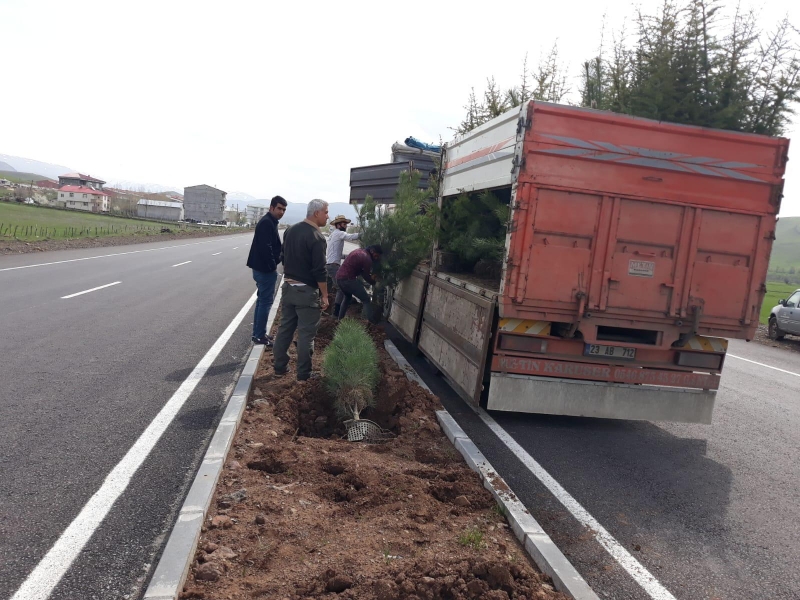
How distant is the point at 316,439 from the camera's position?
5.39 m

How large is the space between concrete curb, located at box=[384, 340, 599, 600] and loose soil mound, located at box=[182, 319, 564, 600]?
7 cm

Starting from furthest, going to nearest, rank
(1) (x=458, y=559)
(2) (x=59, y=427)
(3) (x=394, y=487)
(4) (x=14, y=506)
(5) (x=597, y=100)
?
1. (5) (x=597, y=100)
2. (2) (x=59, y=427)
3. (3) (x=394, y=487)
4. (4) (x=14, y=506)
5. (1) (x=458, y=559)

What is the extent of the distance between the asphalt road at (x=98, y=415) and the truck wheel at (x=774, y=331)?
1472cm

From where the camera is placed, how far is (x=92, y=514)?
374cm

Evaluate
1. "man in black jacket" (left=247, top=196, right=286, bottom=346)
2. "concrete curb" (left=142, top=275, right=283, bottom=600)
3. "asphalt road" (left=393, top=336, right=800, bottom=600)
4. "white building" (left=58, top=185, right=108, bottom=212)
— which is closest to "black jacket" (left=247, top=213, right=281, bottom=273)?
"man in black jacket" (left=247, top=196, right=286, bottom=346)

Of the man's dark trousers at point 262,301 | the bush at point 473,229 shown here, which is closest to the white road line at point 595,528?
the bush at point 473,229

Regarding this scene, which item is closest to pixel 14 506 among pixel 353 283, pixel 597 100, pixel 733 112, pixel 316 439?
pixel 316 439

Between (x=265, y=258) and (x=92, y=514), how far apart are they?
529 centimetres

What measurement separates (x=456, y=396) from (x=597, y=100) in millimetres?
6283

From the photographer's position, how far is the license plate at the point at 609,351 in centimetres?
648

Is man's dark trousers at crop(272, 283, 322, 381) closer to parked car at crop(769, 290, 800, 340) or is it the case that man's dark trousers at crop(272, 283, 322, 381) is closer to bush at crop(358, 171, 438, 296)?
bush at crop(358, 171, 438, 296)

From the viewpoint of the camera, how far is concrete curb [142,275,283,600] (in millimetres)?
2936

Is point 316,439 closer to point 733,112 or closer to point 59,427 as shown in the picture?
point 59,427

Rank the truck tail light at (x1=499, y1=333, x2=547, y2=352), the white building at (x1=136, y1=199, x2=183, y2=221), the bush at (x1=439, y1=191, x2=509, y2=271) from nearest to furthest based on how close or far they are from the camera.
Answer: the truck tail light at (x1=499, y1=333, x2=547, y2=352) < the bush at (x1=439, y1=191, x2=509, y2=271) < the white building at (x1=136, y1=199, x2=183, y2=221)
